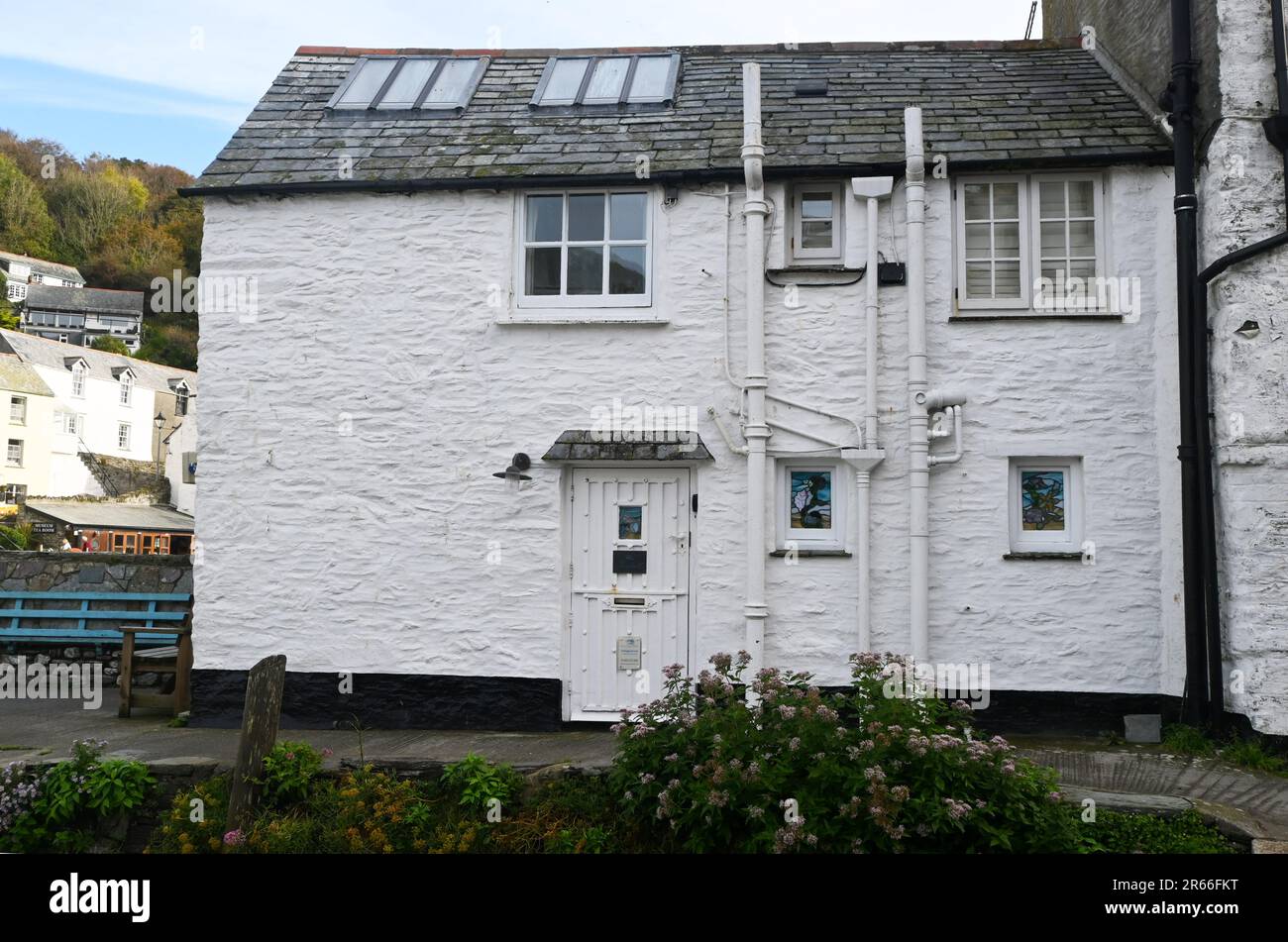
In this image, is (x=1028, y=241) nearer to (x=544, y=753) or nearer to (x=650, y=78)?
(x=650, y=78)

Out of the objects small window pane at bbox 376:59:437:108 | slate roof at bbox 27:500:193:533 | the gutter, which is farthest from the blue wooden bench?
slate roof at bbox 27:500:193:533

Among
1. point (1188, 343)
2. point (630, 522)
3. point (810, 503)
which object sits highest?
point (1188, 343)

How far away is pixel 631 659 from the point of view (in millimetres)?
8508

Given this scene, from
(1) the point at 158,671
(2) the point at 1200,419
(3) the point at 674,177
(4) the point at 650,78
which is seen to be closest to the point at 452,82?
(4) the point at 650,78

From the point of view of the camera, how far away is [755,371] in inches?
330

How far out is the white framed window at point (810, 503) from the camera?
334 inches

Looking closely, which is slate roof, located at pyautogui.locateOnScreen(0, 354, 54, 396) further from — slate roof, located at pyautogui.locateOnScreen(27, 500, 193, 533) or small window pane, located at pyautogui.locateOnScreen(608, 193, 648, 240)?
small window pane, located at pyautogui.locateOnScreen(608, 193, 648, 240)

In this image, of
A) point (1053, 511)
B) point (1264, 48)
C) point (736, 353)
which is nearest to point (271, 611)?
point (736, 353)

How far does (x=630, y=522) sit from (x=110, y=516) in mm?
35219

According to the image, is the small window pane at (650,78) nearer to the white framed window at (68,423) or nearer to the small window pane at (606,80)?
the small window pane at (606,80)

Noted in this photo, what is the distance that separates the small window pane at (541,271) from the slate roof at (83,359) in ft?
158
